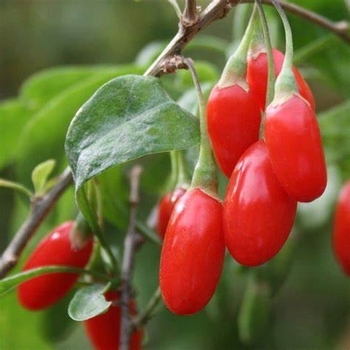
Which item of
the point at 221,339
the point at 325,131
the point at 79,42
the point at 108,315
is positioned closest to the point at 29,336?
the point at 108,315

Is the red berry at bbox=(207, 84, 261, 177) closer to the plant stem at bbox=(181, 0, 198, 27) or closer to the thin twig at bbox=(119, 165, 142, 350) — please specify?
the plant stem at bbox=(181, 0, 198, 27)

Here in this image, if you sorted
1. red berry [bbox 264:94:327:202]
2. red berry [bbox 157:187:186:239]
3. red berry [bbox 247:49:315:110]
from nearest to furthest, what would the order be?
1. red berry [bbox 264:94:327:202]
2. red berry [bbox 247:49:315:110]
3. red berry [bbox 157:187:186:239]

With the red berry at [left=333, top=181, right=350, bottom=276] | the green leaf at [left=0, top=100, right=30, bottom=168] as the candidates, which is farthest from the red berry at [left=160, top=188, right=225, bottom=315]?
the green leaf at [left=0, top=100, right=30, bottom=168]

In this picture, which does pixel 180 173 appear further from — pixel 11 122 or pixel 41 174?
pixel 11 122

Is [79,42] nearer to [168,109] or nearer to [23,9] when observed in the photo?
[23,9]

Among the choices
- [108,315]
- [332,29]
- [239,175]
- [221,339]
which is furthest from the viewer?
[221,339]

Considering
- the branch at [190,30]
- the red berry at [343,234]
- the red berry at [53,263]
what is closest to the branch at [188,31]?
the branch at [190,30]
